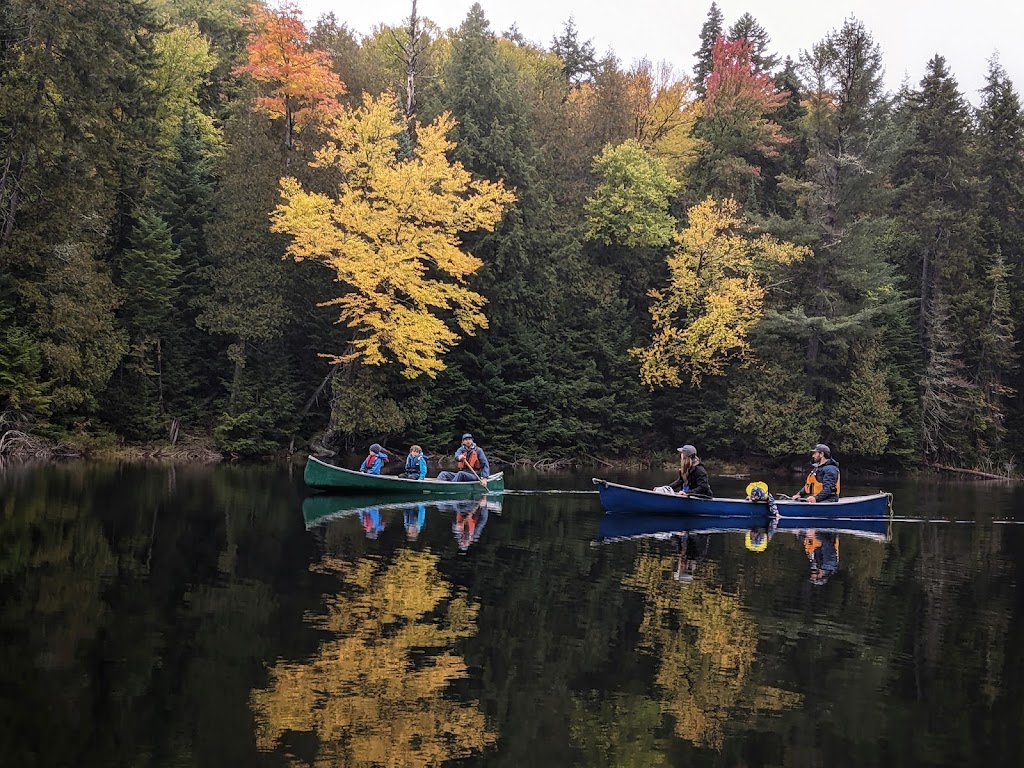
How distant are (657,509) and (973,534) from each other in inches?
261

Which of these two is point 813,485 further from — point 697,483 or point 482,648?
point 482,648

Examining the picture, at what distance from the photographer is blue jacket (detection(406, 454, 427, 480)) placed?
85.1 ft

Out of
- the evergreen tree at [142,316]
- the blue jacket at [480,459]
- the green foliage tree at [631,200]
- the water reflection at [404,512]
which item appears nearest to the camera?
the water reflection at [404,512]

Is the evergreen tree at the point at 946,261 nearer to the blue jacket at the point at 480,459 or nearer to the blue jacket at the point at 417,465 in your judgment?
the blue jacket at the point at 480,459

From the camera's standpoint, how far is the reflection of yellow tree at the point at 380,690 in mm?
7293

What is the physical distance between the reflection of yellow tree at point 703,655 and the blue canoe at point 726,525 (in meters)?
5.87

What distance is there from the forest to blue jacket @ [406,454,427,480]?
7202 mm

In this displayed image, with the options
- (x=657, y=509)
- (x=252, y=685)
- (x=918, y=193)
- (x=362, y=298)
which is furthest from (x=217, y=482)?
(x=918, y=193)

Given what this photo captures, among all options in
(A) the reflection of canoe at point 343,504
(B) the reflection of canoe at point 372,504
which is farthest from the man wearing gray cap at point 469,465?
(A) the reflection of canoe at point 343,504

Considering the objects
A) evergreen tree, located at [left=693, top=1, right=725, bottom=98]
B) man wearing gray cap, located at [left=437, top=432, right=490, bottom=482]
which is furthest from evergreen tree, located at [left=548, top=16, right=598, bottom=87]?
man wearing gray cap, located at [left=437, top=432, right=490, bottom=482]

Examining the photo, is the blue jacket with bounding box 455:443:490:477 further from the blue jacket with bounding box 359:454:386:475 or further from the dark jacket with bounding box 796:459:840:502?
the dark jacket with bounding box 796:459:840:502

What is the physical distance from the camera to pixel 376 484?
81.8 feet

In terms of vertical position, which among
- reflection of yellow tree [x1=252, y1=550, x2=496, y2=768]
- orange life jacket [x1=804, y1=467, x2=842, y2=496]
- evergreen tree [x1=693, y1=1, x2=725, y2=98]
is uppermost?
evergreen tree [x1=693, y1=1, x2=725, y2=98]

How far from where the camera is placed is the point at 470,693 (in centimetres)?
860
